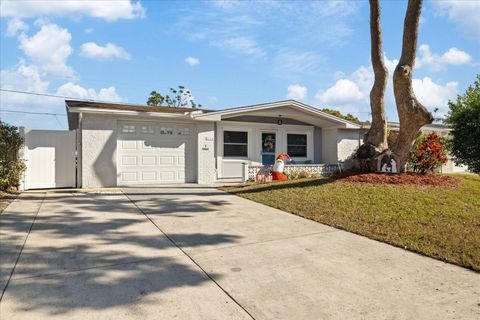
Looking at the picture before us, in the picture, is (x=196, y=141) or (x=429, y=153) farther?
(x=429, y=153)

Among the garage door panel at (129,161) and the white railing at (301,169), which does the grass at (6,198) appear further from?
the white railing at (301,169)

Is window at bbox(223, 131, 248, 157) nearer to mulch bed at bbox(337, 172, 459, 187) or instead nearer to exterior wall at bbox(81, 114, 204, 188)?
exterior wall at bbox(81, 114, 204, 188)

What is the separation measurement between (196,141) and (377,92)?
711cm

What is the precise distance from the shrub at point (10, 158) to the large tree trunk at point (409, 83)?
40.3 feet

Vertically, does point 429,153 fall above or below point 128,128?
below

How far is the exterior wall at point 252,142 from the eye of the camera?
15039 millimetres

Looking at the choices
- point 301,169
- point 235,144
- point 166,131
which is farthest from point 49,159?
point 301,169

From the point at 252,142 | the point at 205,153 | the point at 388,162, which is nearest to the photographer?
the point at 388,162

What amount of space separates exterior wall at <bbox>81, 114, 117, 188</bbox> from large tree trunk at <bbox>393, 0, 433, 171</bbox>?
9.81 m

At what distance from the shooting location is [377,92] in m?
13.0

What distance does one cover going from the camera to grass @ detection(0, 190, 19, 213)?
27.0 ft

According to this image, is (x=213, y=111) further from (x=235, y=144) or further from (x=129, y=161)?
(x=129, y=161)

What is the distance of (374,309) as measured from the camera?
3260mm

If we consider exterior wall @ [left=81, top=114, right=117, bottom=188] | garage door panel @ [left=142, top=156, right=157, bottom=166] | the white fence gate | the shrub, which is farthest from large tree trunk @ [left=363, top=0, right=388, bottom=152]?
the shrub
